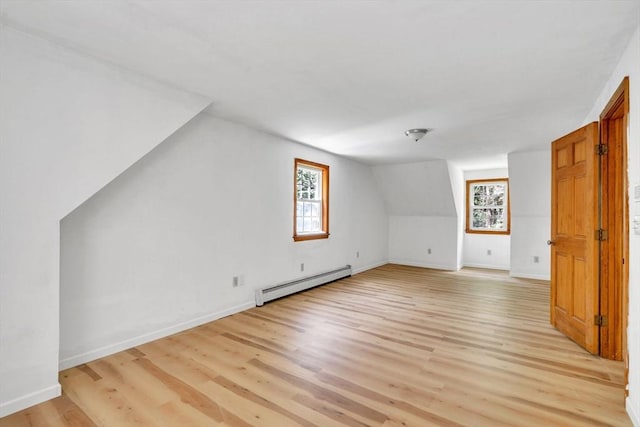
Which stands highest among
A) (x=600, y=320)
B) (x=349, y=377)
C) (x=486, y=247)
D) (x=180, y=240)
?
(x=180, y=240)

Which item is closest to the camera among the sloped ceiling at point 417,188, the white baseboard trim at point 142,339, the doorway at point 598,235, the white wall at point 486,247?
the white baseboard trim at point 142,339

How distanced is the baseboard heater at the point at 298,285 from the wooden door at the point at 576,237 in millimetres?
3105

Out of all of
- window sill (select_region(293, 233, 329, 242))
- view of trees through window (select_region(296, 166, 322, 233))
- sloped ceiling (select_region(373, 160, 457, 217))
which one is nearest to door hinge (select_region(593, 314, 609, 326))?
window sill (select_region(293, 233, 329, 242))

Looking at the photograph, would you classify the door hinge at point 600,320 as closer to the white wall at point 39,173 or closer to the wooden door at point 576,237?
the wooden door at point 576,237

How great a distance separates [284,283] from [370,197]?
3.16m

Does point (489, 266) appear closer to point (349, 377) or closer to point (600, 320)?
point (600, 320)

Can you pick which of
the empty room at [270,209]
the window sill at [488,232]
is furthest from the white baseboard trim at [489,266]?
the empty room at [270,209]

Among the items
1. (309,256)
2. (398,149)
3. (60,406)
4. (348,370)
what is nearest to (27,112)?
(60,406)

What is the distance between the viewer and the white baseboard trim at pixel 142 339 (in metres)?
2.49

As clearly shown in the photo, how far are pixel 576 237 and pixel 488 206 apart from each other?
447 cm

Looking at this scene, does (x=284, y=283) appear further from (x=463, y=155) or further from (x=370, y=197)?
(x=463, y=155)

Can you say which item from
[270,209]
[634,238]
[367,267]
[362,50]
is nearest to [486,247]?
[367,267]

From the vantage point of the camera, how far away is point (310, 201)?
5.21 m

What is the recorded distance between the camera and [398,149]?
515 centimetres
